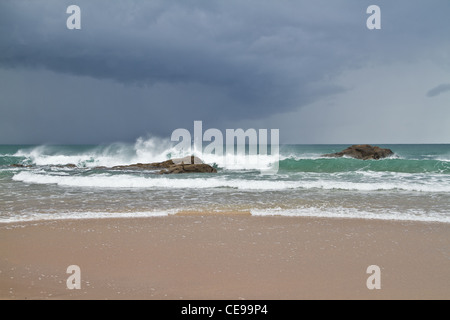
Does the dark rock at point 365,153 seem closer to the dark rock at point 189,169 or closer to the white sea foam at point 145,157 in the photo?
the white sea foam at point 145,157

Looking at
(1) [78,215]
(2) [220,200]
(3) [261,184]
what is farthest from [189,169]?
(1) [78,215]

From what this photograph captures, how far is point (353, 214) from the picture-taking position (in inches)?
309

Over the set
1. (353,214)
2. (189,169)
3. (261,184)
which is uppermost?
(189,169)

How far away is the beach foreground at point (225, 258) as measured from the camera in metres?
3.62

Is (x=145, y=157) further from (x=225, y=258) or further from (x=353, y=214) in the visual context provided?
(x=225, y=258)

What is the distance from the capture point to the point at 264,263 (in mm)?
4434

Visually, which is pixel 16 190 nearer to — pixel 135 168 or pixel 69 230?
pixel 69 230

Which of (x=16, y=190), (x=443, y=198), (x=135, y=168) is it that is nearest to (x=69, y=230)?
(x=16, y=190)

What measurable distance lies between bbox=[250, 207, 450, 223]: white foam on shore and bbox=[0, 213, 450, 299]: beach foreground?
465mm

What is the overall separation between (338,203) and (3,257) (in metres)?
8.12

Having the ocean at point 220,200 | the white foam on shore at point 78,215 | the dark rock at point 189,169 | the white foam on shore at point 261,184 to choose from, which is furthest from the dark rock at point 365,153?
the white foam on shore at point 78,215

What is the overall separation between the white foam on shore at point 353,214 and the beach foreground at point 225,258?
47 cm

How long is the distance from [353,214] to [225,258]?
4.48m
